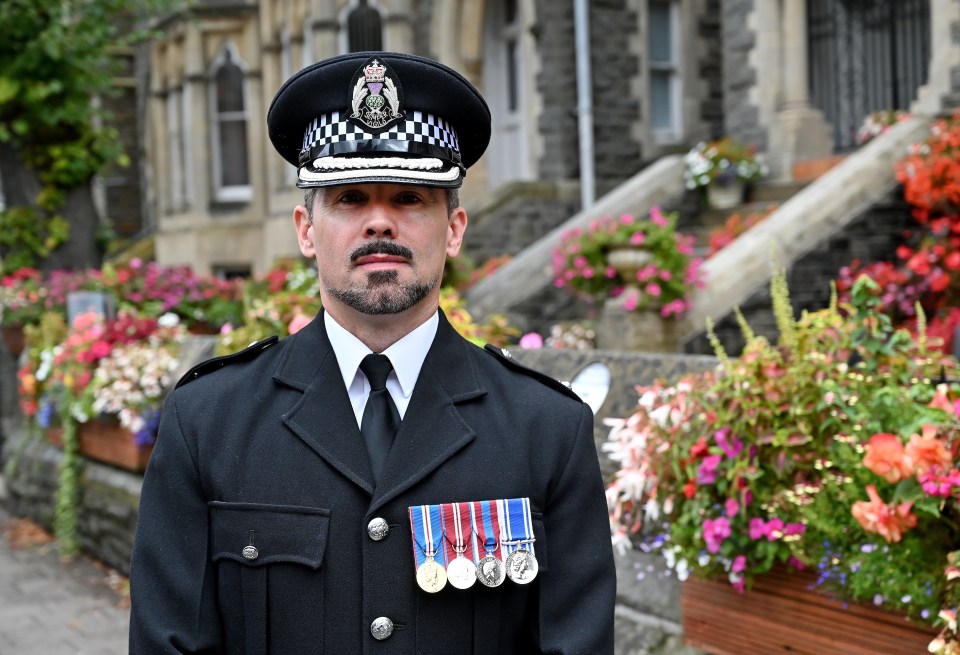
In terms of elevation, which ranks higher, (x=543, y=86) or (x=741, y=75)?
(x=543, y=86)

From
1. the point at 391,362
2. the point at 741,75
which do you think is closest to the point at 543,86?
the point at 741,75

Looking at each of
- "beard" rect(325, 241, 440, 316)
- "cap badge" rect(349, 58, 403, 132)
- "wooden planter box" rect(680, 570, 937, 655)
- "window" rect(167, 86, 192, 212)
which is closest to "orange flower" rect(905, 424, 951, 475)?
"wooden planter box" rect(680, 570, 937, 655)

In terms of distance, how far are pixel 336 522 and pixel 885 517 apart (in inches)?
69.1

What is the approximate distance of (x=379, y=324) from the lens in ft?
7.32

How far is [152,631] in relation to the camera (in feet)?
6.84

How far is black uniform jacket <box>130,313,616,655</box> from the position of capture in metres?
2.12

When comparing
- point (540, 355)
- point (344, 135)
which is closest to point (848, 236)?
point (540, 355)

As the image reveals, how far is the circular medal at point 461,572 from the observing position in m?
2.10

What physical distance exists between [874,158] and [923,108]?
0.94 meters

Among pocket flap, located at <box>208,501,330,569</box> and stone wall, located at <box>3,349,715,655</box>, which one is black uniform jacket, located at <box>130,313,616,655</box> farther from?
stone wall, located at <box>3,349,715,655</box>

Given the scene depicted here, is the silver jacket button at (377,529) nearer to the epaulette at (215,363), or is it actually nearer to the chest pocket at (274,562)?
the chest pocket at (274,562)

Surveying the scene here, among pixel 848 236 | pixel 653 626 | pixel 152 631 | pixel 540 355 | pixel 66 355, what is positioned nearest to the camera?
pixel 152 631

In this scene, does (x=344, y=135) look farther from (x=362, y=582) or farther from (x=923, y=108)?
(x=923, y=108)

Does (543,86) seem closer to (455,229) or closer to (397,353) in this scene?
(455,229)
